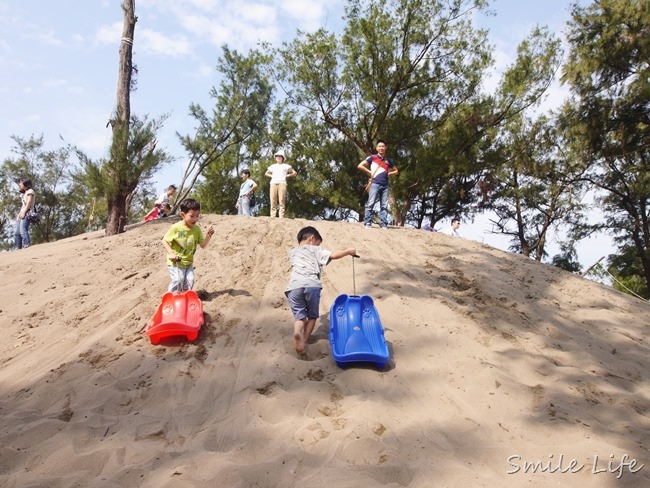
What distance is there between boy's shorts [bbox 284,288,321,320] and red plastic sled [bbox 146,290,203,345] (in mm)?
983

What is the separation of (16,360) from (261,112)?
9.79m

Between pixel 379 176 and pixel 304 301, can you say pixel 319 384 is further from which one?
pixel 379 176

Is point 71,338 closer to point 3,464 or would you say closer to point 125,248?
point 3,464

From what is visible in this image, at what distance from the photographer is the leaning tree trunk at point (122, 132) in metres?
Result: 9.10

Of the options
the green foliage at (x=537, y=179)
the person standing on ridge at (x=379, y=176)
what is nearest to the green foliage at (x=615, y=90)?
the green foliage at (x=537, y=179)

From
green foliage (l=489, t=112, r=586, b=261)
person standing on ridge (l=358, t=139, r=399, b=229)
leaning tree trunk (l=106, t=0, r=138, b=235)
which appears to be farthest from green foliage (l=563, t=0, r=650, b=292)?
leaning tree trunk (l=106, t=0, r=138, b=235)

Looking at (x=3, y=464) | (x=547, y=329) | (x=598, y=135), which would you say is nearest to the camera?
(x=3, y=464)

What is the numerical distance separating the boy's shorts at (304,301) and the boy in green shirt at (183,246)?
1452 mm

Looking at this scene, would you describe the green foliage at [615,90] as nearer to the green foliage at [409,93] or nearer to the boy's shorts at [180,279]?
the green foliage at [409,93]

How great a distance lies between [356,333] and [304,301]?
0.57m

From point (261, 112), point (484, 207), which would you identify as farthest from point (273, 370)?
point (484, 207)

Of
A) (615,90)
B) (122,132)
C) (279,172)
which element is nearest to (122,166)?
(122,132)

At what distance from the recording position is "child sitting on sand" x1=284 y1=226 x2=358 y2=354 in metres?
4.47

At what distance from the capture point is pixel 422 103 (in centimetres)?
1684
